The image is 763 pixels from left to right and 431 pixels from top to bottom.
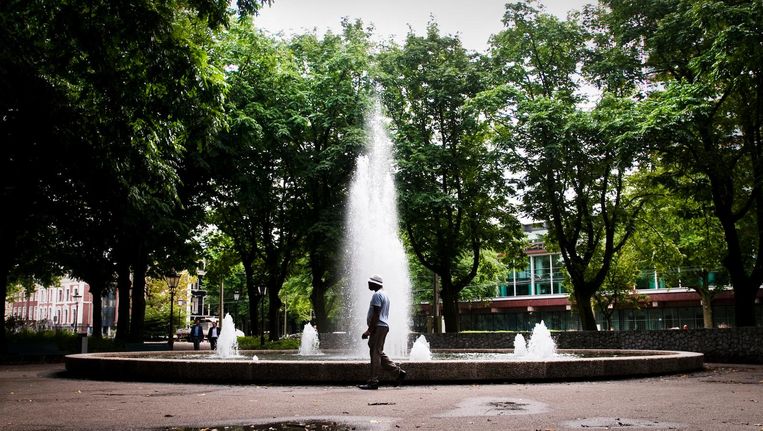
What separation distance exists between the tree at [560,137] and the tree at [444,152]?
171 cm

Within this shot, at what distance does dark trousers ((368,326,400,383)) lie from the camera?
11.1 m

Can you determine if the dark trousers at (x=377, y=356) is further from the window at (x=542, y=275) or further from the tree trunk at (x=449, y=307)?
the window at (x=542, y=275)

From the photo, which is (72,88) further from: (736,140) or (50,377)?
(736,140)

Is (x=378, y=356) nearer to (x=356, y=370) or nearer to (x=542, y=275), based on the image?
(x=356, y=370)

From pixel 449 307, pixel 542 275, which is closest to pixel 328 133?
pixel 449 307

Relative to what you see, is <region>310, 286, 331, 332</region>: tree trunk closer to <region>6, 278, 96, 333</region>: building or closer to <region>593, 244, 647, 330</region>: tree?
<region>593, 244, 647, 330</region>: tree

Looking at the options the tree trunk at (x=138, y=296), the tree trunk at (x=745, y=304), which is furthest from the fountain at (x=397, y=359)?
the tree trunk at (x=138, y=296)

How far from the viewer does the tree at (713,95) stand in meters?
18.3

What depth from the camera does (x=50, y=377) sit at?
15125 millimetres

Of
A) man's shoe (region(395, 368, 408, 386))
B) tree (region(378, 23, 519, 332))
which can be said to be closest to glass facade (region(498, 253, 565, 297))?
tree (region(378, 23, 519, 332))

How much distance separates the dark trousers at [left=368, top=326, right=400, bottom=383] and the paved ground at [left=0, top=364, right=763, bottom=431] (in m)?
0.33

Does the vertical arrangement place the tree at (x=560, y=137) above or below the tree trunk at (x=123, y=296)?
above

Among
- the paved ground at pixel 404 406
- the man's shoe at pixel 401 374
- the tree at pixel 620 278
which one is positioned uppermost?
the tree at pixel 620 278

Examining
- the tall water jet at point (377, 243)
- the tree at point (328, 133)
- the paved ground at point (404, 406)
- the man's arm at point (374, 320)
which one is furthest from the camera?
the tree at point (328, 133)
